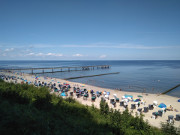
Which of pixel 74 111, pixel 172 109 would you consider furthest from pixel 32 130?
pixel 172 109

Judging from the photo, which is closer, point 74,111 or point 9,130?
point 9,130

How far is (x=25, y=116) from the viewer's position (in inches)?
211

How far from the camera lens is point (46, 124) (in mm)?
5137

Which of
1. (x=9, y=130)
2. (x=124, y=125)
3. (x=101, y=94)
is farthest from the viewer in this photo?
(x=101, y=94)

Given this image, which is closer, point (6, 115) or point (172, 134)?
point (6, 115)

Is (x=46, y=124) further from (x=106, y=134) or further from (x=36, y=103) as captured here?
(x=36, y=103)

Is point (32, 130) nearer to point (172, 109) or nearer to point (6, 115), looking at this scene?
point (6, 115)

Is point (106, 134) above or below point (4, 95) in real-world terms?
below

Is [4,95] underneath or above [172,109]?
above

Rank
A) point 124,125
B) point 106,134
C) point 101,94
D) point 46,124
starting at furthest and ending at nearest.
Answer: point 101,94 → point 124,125 → point 106,134 → point 46,124

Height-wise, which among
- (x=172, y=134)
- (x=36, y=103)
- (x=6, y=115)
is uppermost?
(x=6, y=115)

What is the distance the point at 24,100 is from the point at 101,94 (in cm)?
1465

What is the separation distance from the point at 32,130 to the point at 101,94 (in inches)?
682

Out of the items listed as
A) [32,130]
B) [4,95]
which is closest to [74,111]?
[32,130]
